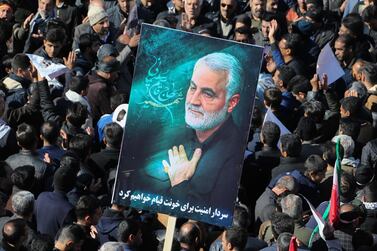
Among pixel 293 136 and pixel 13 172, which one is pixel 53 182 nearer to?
pixel 13 172

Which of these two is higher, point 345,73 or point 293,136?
point 345,73

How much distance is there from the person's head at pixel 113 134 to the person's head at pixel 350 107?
8.85ft

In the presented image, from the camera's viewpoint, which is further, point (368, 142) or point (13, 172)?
point (368, 142)

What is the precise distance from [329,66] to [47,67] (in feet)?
11.0

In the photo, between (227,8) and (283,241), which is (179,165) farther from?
(227,8)

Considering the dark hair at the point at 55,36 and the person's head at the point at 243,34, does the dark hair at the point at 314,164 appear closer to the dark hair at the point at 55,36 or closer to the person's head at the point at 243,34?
the person's head at the point at 243,34

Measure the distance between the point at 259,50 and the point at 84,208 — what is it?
2430mm

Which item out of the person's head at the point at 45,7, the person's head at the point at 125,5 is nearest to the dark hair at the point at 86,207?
the person's head at the point at 45,7

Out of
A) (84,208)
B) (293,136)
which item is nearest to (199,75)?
(84,208)

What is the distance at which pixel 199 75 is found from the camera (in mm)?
11555

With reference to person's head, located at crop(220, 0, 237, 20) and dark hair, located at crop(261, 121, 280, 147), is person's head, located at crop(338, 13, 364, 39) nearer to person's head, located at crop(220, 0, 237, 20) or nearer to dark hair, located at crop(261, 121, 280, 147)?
person's head, located at crop(220, 0, 237, 20)

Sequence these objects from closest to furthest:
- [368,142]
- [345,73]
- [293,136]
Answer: [293,136]
[368,142]
[345,73]

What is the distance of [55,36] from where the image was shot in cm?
1748

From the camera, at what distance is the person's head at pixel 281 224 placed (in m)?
12.5
